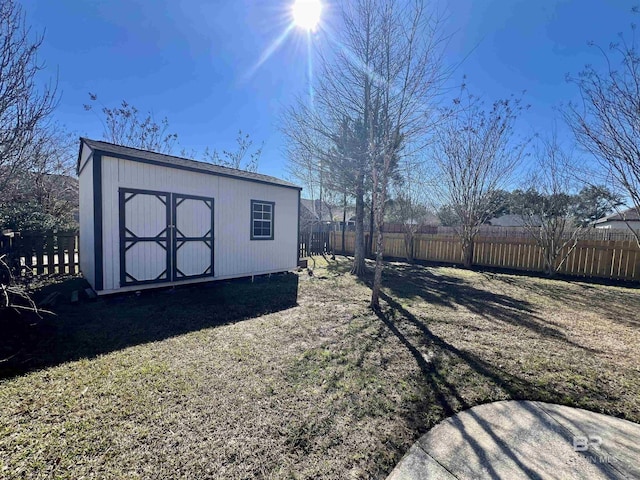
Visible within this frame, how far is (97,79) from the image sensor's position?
973 centimetres

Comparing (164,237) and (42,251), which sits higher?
(164,237)

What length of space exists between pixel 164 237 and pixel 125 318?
2.07 meters

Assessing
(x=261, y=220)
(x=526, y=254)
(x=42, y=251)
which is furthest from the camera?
(x=526, y=254)

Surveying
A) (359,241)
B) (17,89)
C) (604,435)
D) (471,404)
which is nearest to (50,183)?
(17,89)

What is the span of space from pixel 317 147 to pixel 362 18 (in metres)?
3.47

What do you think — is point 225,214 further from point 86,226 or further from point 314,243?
point 314,243

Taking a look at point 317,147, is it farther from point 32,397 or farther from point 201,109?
point 32,397

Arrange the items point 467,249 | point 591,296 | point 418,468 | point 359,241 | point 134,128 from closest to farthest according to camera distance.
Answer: point 418,468 < point 591,296 < point 359,241 < point 467,249 < point 134,128

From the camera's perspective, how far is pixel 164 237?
5.92 meters

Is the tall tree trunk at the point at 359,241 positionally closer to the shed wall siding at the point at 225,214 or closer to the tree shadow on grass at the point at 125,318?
the shed wall siding at the point at 225,214

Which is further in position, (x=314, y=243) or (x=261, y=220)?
(x=314, y=243)

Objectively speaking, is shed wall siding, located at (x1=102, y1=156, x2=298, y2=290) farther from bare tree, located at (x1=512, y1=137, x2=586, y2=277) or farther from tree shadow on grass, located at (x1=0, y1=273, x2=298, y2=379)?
bare tree, located at (x1=512, y1=137, x2=586, y2=277)

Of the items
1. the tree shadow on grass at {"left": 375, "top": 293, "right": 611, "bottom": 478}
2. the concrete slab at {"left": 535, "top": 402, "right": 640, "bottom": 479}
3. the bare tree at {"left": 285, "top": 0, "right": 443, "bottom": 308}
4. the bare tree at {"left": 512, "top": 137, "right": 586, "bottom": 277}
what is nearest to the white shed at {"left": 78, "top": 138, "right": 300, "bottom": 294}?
the bare tree at {"left": 285, "top": 0, "right": 443, "bottom": 308}

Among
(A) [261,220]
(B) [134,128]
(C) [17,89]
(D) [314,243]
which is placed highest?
(B) [134,128]
